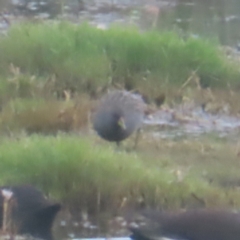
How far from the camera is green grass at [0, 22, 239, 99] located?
29.8 feet

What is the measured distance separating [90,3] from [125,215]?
11364mm

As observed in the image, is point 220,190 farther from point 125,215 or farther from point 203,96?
point 203,96

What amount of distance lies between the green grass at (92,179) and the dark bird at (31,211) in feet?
1.23

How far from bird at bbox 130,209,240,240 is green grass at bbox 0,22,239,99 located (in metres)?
4.14

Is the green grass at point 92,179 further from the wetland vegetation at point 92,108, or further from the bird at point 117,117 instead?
the bird at point 117,117

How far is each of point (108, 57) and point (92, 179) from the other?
3.05 metres

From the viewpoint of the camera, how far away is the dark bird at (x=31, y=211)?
5836 millimetres

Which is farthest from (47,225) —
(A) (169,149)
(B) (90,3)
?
(B) (90,3)

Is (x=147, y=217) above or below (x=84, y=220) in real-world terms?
above

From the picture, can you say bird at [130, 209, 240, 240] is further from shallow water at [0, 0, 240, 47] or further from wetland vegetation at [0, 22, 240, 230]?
shallow water at [0, 0, 240, 47]

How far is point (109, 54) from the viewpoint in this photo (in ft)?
30.6

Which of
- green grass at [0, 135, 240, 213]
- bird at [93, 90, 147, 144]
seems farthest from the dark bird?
bird at [93, 90, 147, 144]

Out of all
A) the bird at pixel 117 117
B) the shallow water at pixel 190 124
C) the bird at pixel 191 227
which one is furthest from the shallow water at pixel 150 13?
the bird at pixel 191 227

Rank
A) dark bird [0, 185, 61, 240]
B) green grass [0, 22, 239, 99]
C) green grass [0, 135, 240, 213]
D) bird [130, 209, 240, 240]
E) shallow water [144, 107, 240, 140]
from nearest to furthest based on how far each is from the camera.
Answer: bird [130, 209, 240, 240]
dark bird [0, 185, 61, 240]
green grass [0, 135, 240, 213]
shallow water [144, 107, 240, 140]
green grass [0, 22, 239, 99]
